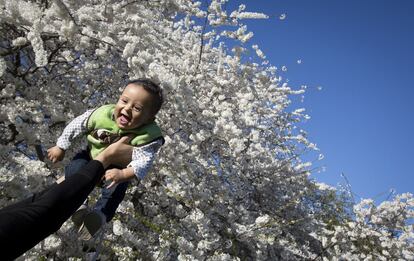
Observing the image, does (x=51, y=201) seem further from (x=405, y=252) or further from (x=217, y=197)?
(x=405, y=252)

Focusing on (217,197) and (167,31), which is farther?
(217,197)

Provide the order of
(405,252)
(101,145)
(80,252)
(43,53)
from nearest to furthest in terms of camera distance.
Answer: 1. (101,145)
2. (43,53)
3. (80,252)
4. (405,252)

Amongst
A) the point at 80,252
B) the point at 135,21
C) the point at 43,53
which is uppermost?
the point at 135,21

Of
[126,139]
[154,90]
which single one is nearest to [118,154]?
[126,139]

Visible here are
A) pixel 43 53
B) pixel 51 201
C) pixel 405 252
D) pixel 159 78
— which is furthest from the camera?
pixel 405 252

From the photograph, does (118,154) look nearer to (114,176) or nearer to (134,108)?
(114,176)

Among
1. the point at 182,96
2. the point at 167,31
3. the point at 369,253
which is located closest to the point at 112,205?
the point at 182,96

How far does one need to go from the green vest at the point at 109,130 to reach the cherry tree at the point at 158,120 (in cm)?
60

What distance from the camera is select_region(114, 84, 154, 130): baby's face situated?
226cm

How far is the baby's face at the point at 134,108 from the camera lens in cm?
226

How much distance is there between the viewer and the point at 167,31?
4.86 meters

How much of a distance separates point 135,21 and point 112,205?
89.4 inches

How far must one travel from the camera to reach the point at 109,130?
2393 millimetres

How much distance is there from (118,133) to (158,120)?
1859 millimetres
